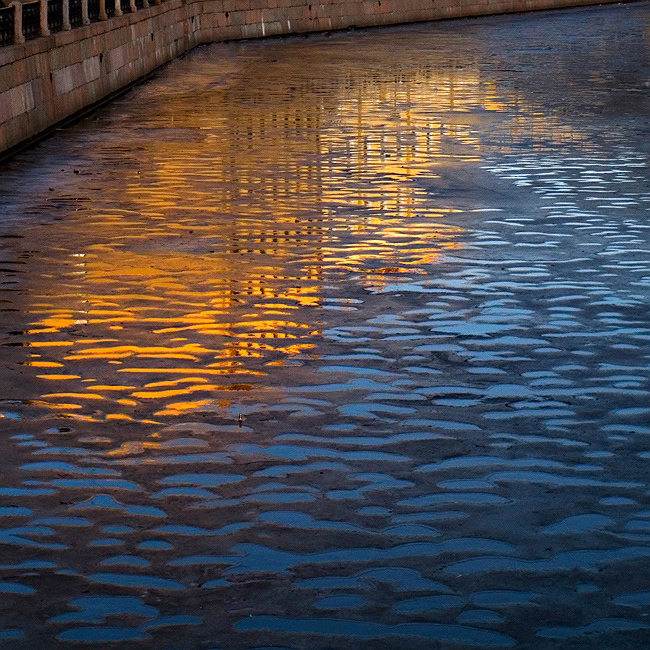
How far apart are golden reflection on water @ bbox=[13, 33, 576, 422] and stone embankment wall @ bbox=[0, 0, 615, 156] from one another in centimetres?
93

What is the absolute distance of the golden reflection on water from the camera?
863 centimetres

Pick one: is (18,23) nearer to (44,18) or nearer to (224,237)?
(44,18)

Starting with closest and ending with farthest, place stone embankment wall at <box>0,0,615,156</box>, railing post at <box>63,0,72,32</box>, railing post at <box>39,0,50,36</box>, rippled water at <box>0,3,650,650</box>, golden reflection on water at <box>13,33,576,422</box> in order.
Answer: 1. rippled water at <box>0,3,650,650</box>
2. golden reflection on water at <box>13,33,576,422</box>
3. stone embankment wall at <box>0,0,615,156</box>
4. railing post at <box>39,0,50,36</box>
5. railing post at <box>63,0,72,32</box>

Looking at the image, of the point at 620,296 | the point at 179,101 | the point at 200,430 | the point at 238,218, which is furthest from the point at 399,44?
the point at 200,430

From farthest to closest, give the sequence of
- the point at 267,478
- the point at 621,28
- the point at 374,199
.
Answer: the point at 621,28 < the point at 374,199 < the point at 267,478

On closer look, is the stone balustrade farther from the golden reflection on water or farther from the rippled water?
the rippled water

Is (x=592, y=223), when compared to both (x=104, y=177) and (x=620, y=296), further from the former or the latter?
(x=104, y=177)

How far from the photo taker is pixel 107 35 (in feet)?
87.2

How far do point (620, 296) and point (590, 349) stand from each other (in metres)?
1.52

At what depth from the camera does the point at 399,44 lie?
40531 millimetres

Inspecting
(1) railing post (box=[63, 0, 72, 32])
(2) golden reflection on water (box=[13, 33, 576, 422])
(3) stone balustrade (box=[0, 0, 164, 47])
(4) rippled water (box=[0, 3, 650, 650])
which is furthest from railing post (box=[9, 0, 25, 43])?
(1) railing post (box=[63, 0, 72, 32])

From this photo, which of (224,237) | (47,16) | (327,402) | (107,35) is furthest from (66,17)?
(327,402)

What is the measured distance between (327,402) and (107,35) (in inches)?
777

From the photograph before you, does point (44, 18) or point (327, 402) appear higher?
point (44, 18)
